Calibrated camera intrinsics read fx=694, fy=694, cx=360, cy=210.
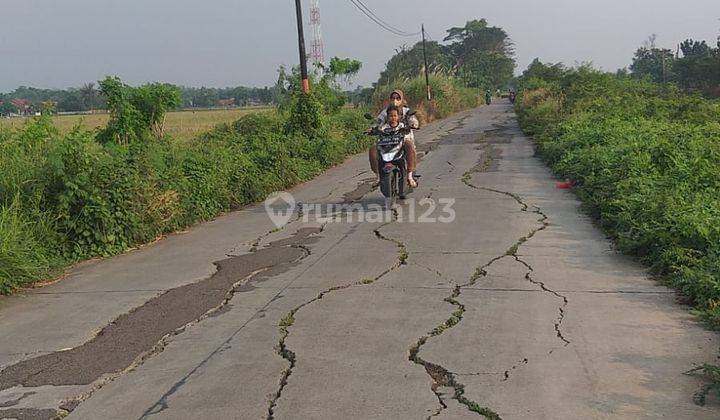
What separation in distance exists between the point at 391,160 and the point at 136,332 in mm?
5972

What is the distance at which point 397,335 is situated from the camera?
5.04 meters

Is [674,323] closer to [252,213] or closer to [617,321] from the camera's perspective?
[617,321]

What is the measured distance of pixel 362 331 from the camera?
5.15 metres

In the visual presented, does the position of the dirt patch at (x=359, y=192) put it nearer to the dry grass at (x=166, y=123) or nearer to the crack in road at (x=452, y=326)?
the crack in road at (x=452, y=326)

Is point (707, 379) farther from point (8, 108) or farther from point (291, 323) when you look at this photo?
point (8, 108)

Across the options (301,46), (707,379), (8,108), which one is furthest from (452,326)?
(8,108)

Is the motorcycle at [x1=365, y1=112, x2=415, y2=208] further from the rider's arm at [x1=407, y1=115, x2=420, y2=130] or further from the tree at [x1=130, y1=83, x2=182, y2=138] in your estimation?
the tree at [x1=130, y1=83, x2=182, y2=138]

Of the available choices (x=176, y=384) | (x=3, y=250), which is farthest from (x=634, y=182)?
(x=3, y=250)

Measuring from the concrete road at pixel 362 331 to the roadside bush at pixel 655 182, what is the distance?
0.88ft

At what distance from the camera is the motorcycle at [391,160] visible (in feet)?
35.0

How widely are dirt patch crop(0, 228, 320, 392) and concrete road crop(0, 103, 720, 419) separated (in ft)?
0.07

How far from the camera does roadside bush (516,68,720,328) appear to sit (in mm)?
6297

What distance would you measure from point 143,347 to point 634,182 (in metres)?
6.78

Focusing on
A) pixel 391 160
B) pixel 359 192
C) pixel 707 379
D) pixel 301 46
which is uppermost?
pixel 301 46
